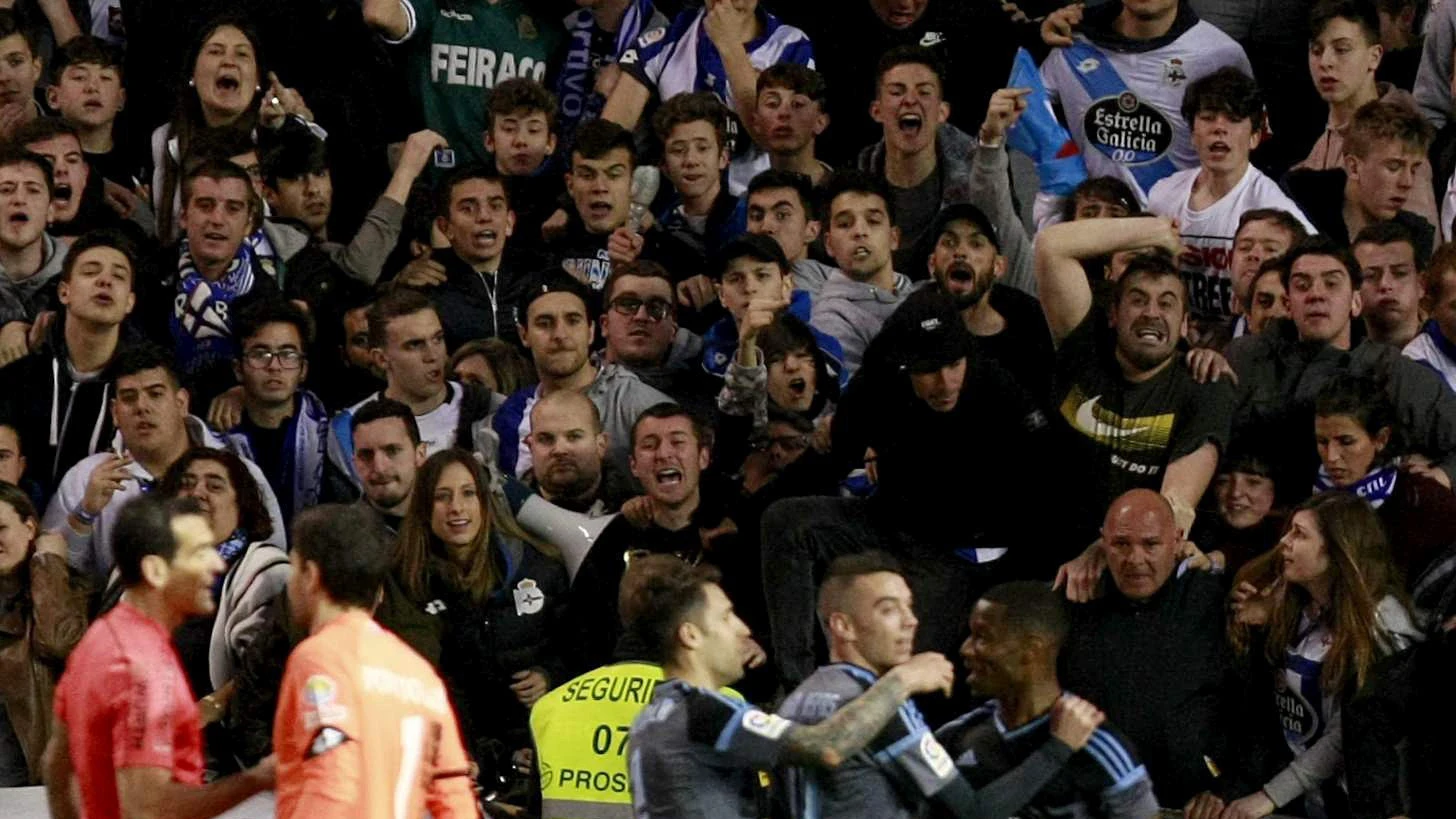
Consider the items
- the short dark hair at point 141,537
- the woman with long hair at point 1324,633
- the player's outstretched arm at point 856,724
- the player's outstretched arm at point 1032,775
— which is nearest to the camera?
the short dark hair at point 141,537

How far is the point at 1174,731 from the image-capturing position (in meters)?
9.08

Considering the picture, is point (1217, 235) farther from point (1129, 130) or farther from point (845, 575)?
point (845, 575)

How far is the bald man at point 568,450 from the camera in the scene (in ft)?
33.3

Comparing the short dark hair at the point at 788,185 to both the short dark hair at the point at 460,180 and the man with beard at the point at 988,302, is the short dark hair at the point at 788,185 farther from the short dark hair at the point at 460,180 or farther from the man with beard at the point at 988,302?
the short dark hair at the point at 460,180

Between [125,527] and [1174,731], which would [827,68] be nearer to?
[1174,731]

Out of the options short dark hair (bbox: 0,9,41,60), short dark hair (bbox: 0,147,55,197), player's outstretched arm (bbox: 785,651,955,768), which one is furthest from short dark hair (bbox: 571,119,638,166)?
player's outstretched arm (bbox: 785,651,955,768)

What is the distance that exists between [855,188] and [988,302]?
0.81 metres

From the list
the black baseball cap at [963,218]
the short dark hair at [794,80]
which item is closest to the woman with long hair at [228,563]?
the black baseball cap at [963,218]

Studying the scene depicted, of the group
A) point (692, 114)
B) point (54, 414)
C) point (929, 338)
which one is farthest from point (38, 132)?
point (929, 338)

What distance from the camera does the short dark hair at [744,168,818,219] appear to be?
37.0 ft

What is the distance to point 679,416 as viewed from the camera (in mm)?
9867

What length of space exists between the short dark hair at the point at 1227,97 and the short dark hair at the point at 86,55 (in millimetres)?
4983

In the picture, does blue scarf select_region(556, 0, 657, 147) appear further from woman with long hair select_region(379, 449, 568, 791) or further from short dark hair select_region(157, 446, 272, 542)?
woman with long hair select_region(379, 449, 568, 791)

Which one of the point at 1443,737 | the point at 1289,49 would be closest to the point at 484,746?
the point at 1443,737
